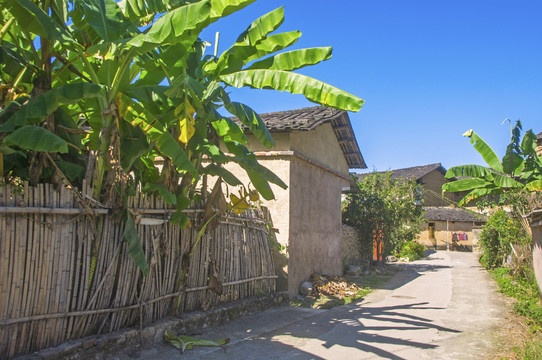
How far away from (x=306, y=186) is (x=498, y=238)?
34.0 feet

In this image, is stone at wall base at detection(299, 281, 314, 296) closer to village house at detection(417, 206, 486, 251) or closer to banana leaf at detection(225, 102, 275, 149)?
banana leaf at detection(225, 102, 275, 149)

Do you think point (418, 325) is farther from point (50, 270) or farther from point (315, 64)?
point (50, 270)

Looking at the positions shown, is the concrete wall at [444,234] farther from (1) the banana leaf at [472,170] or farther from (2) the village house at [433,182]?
(1) the banana leaf at [472,170]

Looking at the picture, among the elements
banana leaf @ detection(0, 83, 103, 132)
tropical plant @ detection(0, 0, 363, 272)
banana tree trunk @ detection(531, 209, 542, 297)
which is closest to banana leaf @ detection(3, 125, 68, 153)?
tropical plant @ detection(0, 0, 363, 272)

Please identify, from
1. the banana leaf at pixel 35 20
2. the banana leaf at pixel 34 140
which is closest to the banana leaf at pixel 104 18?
the banana leaf at pixel 35 20

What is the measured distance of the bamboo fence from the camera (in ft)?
14.3

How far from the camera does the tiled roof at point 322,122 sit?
10.3 metres

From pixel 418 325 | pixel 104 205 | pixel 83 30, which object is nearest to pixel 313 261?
pixel 418 325

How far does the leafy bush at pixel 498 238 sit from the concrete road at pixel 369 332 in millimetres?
3680

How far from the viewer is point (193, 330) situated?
6.45 meters

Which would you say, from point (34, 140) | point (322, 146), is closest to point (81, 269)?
point (34, 140)

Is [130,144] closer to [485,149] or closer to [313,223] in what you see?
[313,223]

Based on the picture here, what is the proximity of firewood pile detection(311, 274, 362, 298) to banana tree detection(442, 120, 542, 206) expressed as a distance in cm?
551

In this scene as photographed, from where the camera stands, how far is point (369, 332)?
7.12 meters
